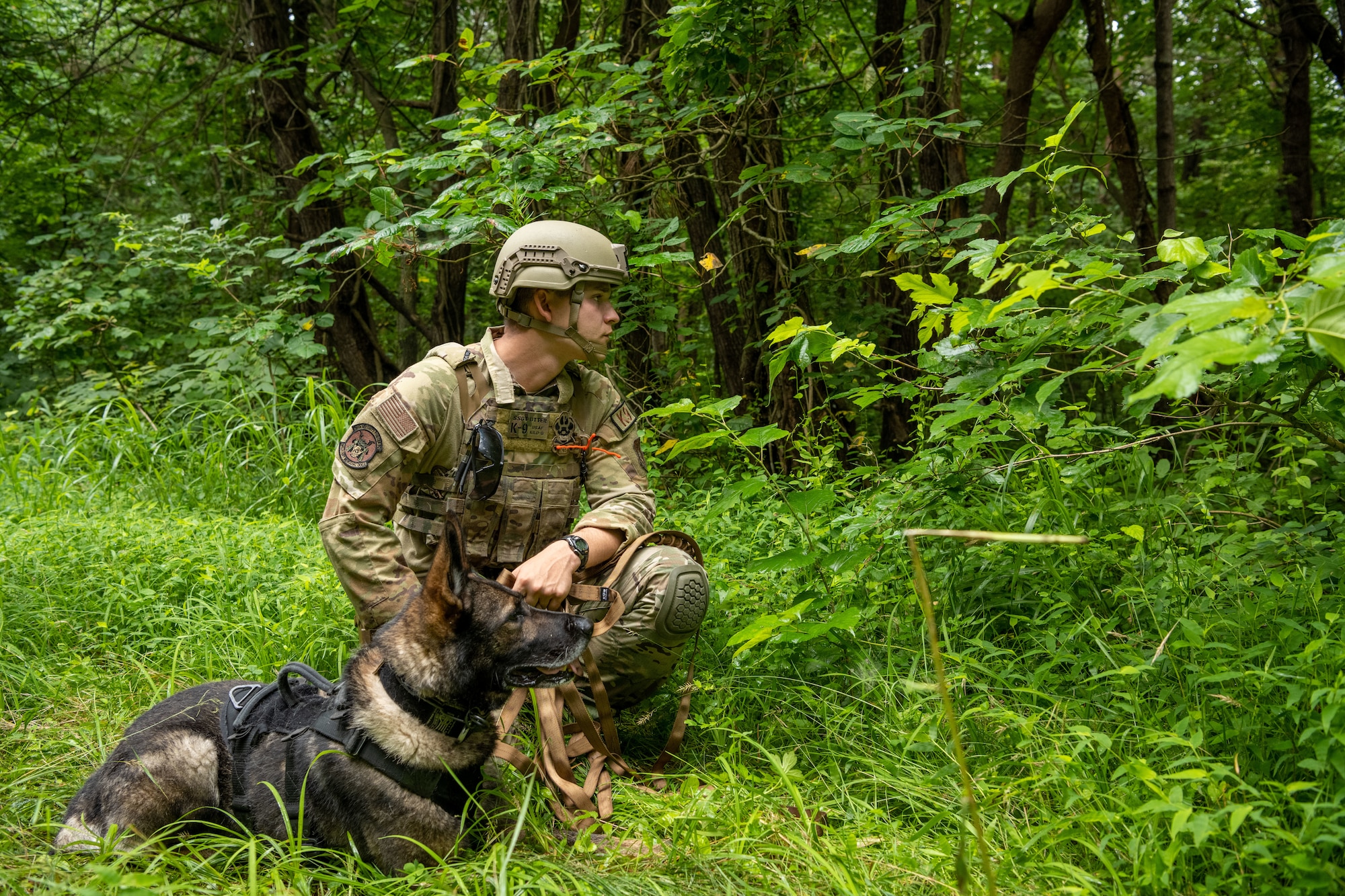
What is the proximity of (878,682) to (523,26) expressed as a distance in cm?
538

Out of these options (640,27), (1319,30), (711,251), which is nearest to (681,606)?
(711,251)

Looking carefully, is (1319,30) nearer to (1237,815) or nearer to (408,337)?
(1237,815)

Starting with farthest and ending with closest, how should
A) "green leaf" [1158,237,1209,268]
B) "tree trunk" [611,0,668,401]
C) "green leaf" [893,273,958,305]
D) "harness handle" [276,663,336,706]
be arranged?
"tree trunk" [611,0,668,401] → "harness handle" [276,663,336,706] → "green leaf" [893,273,958,305] → "green leaf" [1158,237,1209,268]

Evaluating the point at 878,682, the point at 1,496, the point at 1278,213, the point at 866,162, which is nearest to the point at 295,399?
the point at 1,496

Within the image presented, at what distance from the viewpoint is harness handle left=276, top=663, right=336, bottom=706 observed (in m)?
2.54

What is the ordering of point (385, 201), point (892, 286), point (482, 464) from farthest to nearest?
point (892, 286) → point (385, 201) → point (482, 464)

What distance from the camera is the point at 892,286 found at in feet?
20.2

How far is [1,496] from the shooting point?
220 inches

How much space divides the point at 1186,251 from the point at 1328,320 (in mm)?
689

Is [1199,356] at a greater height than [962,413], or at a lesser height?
greater

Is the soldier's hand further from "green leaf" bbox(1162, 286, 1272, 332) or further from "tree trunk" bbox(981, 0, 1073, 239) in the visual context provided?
"tree trunk" bbox(981, 0, 1073, 239)

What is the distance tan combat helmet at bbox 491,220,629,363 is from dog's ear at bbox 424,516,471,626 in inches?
47.1

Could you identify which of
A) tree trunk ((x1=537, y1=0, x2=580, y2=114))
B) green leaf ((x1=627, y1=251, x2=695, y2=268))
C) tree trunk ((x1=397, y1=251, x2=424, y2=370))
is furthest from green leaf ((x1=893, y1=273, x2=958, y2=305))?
tree trunk ((x1=397, y1=251, x2=424, y2=370))

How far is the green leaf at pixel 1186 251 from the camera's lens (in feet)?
6.60
